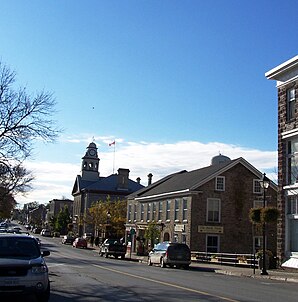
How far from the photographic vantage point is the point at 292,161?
98.9ft

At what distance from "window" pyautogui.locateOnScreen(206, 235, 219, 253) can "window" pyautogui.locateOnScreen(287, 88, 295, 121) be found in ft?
61.8

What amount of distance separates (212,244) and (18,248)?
35117mm

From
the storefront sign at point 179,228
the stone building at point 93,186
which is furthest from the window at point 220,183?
the stone building at point 93,186

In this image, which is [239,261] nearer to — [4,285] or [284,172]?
[284,172]

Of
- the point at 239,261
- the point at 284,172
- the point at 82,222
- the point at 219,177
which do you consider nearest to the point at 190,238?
the point at 219,177

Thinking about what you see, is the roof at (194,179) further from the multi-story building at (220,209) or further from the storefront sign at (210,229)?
the storefront sign at (210,229)

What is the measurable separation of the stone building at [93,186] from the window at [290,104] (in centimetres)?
6354

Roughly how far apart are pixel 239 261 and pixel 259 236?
11.8m

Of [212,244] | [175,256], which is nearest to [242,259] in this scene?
[175,256]

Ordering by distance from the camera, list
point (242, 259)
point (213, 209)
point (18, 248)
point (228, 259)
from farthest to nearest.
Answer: point (213, 209), point (228, 259), point (242, 259), point (18, 248)

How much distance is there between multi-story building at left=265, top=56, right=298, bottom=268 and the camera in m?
29.6

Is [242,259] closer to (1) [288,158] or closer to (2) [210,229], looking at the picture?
(1) [288,158]

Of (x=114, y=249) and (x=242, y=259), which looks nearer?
(x=242, y=259)

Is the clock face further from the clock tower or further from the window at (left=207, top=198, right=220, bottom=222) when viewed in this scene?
the window at (left=207, top=198, right=220, bottom=222)
